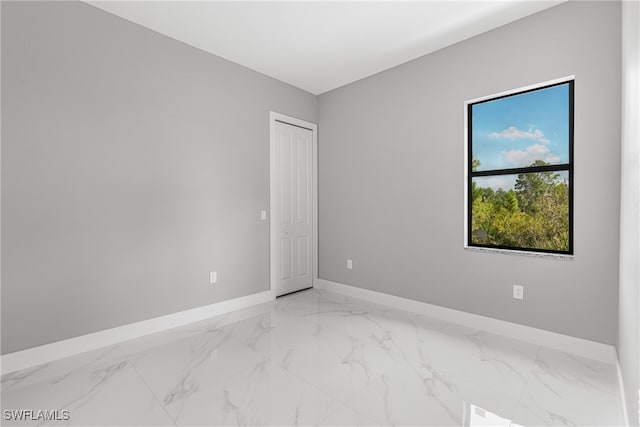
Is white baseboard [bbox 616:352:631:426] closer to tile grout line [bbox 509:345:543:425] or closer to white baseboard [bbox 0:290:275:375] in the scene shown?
tile grout line [bbox 509:345:543:425]

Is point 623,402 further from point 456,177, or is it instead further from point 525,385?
point 456,177

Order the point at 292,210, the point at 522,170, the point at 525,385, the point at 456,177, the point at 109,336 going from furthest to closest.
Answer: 1. the point at 292,210
2. the point at 456,177
3. the point at 522,170
4. the point at 109,336
5. the point at 525,385

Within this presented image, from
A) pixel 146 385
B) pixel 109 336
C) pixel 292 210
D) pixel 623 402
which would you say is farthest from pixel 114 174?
pixel 623 402

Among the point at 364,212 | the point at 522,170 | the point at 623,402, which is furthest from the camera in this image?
the point at 364,212

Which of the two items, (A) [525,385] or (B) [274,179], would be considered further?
(B) [274,179]

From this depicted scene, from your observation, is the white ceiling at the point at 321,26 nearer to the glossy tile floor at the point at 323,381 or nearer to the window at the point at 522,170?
the window at the point at 522,170

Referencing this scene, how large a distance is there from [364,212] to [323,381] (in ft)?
7.24

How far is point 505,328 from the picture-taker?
2.78 metres

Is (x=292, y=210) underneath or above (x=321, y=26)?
underneath

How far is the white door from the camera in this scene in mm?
3996

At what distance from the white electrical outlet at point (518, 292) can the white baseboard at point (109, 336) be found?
107 inches

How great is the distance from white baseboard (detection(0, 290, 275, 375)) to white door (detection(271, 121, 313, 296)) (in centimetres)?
65

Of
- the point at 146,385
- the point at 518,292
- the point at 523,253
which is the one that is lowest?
the point at 146,385

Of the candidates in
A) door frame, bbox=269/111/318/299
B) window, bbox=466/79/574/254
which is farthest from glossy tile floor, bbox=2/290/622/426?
door frame, bbox=269/111/318/299
